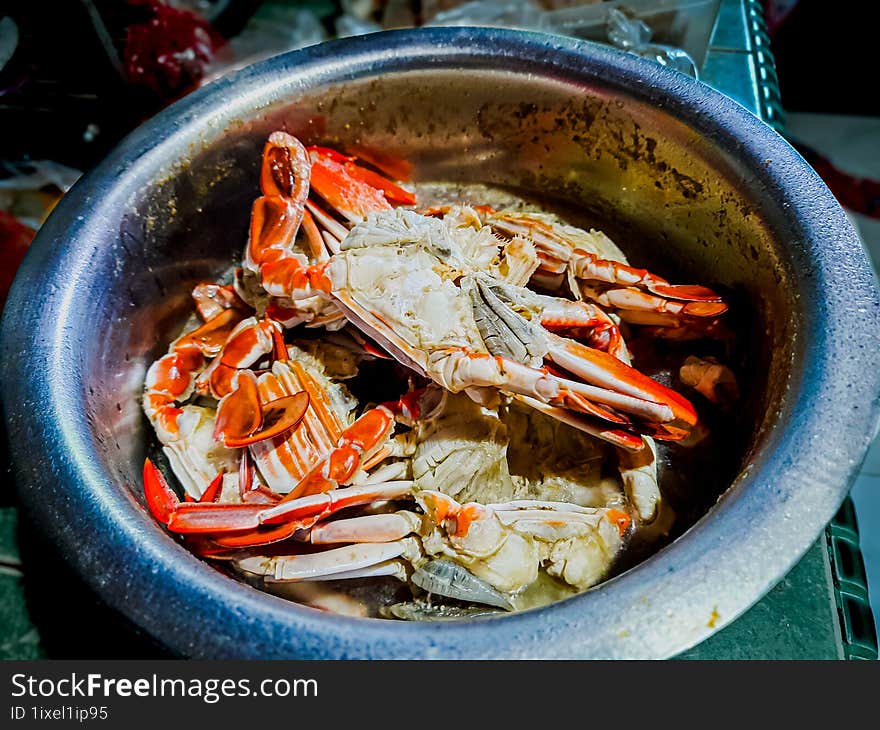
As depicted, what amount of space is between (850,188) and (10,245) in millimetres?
3449

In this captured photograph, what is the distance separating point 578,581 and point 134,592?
0.66 meters

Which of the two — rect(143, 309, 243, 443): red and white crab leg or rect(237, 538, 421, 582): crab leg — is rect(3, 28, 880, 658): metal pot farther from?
rect(237, 538, 421, 582): crab leg

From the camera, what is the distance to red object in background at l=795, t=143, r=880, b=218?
318 cm

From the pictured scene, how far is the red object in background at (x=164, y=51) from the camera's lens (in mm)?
2600

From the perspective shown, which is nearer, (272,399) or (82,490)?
(82,490)

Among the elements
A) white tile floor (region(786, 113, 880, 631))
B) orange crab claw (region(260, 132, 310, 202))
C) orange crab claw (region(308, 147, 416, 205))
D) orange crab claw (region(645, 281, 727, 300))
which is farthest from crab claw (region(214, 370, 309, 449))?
white tile floor (region(786, 113, 880, 631))

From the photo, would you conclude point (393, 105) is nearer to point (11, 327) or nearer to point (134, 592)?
point (11, 327)

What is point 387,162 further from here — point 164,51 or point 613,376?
point 164,51

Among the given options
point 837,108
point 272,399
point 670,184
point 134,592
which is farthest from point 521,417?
point 837,108

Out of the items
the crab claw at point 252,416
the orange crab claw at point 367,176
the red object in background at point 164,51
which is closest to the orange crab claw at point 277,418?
the crab claw at point 252,416

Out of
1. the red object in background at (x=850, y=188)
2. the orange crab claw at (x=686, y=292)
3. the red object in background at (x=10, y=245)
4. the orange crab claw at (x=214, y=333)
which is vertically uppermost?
the orange crab claw at (x=686, y=292)

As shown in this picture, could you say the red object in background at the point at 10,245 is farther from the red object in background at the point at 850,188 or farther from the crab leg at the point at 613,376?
the red object in background at the point at 850,188

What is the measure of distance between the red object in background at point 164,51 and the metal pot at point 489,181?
51.6 inches

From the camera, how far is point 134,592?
90cm
